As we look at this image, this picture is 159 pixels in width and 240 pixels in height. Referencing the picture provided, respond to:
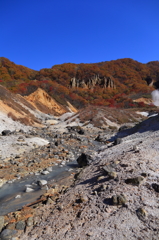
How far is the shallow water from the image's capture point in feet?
16.9

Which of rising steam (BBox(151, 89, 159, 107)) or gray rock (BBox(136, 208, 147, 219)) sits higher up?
rising steam (BBox(151, 89, 159, 107))

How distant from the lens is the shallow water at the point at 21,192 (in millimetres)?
5145

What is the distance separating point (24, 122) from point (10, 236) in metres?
17.7

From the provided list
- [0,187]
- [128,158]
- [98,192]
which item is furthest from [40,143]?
[98,192]

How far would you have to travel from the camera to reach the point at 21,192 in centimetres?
614

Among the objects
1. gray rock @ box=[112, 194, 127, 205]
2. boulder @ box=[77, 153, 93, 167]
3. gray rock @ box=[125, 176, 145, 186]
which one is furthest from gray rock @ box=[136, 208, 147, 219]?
boulder @ box=[77, 153, 93, 167]

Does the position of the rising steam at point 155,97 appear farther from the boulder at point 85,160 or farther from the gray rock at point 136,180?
the gray rock at point 136,180

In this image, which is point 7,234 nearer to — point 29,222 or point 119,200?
point 29,222

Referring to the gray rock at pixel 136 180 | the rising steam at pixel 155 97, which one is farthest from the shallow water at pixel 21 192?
the rising steam at pixel 155 97

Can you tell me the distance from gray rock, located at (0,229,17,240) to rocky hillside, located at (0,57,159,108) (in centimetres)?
3932

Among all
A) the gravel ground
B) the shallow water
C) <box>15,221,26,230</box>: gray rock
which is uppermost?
the gravel ground

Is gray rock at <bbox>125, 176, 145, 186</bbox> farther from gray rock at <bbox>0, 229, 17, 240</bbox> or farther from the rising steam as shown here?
the rising steam

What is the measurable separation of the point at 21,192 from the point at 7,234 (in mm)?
2624

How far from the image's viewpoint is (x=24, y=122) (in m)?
20.4
